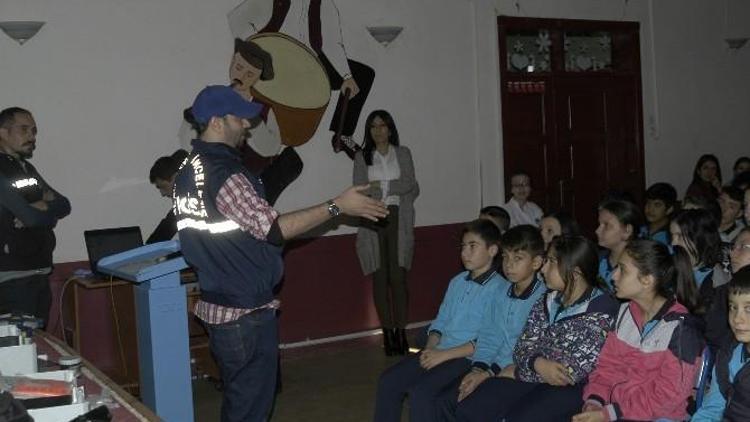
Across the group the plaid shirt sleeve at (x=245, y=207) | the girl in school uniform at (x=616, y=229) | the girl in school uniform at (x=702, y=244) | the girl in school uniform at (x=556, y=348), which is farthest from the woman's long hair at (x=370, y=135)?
the plaid shirt sleeve at (x=245, y=207)

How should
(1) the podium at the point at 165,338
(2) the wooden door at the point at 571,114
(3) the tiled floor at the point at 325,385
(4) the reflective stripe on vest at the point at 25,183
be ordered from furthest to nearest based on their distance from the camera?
1. (2) the wooden door at the point at 571,114
2. (3) the tiled floor at the point at 325,385
3. (4) the reflective stripe on vest at the point at 25,183
4. (1) the podium at the point at 165,338

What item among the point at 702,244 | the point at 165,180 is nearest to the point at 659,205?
the point at 702,244

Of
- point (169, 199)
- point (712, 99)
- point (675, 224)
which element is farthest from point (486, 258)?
point (712, 99)

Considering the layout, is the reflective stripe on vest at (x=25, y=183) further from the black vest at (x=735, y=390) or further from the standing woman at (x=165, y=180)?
the black vest at (x=735, y=390)

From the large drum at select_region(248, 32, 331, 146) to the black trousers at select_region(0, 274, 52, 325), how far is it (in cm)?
203

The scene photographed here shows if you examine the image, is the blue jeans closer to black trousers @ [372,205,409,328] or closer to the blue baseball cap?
the blue baseball cap

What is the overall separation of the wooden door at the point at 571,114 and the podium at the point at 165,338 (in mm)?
4296

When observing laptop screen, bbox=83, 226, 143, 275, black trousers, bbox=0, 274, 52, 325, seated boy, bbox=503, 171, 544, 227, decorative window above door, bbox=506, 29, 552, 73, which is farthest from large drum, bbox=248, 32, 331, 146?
black trousers, bbox=0, 274, 52, 325

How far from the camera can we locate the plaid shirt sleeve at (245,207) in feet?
9.48

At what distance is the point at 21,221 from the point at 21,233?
78 millimetres

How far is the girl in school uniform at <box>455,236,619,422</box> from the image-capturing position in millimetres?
3199

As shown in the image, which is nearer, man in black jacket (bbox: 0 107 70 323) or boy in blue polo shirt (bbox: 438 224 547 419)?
boy in blue polo shirt (bbox: 438 224 547 419)

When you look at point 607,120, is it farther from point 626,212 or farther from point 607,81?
point 626,212

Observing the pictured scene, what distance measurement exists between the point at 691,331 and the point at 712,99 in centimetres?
618
